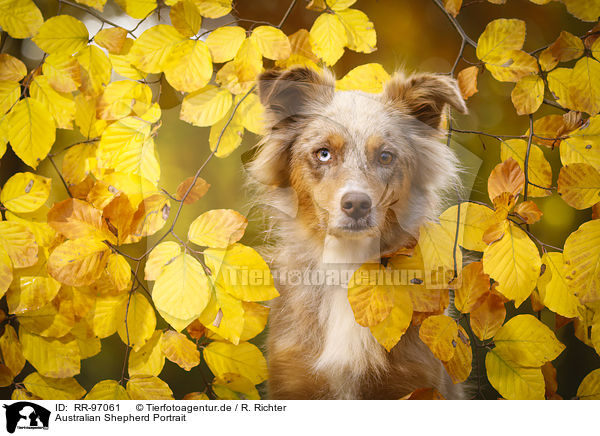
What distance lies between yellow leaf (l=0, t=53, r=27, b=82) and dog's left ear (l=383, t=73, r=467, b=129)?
0.82 meters

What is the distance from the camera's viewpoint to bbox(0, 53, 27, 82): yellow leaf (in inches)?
38.4

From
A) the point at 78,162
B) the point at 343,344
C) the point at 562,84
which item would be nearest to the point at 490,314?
the point at 343,344

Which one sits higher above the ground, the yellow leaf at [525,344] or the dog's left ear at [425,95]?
the dog's left ear at [425,95]

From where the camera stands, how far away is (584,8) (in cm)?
95

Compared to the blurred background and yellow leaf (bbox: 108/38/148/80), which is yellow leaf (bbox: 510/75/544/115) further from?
yellow leaf (bbox: 108/38/148/80)

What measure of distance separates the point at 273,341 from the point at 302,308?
101 millimetres

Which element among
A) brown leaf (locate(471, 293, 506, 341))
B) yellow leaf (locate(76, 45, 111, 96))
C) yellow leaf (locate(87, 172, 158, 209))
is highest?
yellow leaf (locate(76, 45, 111, 96))

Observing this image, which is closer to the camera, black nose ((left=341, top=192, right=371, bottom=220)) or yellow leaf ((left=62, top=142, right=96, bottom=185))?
black nose ((left=341, top=192, right=371, bottom=220))

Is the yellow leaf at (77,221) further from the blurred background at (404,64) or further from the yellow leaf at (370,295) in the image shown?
the yellow leaf at (370,295)

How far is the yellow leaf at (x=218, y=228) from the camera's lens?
923 mm

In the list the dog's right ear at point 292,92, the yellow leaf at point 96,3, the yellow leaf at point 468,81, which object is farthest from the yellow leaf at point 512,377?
the yellow leaf at point 96,3
